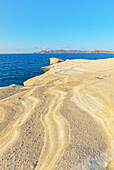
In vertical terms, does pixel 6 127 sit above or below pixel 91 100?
below

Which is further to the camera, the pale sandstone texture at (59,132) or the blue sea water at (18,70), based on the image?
the blue sea water at (18,70)

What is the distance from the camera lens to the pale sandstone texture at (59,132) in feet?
9.20

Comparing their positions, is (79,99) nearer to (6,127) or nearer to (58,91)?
(58,91)

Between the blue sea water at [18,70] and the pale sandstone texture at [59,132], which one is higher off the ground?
the pale sandstone texture at [59,132]

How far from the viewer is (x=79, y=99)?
5.96 metres

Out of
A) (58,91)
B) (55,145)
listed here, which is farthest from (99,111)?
(58,91)

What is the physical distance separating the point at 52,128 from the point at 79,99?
2.44 m

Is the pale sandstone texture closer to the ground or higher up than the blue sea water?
higher up

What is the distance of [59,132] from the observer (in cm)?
382

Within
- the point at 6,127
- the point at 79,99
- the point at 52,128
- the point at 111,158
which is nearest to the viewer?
the point at 111,158

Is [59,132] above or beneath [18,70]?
above

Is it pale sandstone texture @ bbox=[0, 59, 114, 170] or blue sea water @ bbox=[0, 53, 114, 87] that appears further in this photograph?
blue sea water @ bbox=[0, 53, 114, 87]

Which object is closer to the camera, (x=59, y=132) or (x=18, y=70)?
(x=59, y=132)

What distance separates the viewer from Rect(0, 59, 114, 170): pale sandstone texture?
280cm
